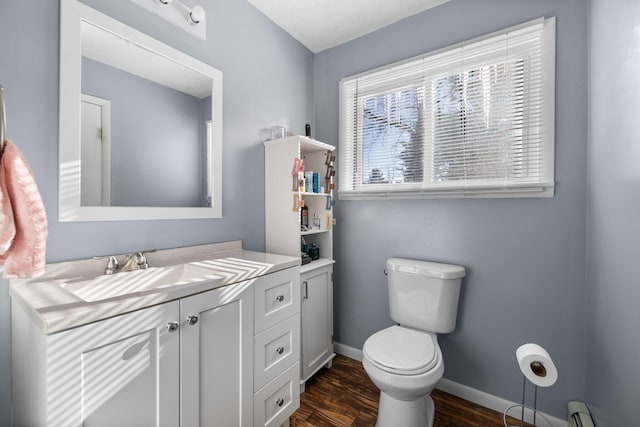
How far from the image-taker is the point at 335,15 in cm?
201

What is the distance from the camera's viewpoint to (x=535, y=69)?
5.29ft

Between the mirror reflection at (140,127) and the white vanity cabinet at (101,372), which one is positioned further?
the mirror reflection at (140,127)

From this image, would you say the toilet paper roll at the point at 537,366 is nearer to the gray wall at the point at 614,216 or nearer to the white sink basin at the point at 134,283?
the gray wall at the point at 614,216

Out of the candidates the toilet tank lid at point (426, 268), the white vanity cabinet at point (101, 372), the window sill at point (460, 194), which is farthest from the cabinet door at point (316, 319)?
the white vanity cabinet at point (101, 372)

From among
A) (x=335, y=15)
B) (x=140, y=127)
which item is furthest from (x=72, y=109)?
(x=335, y=15)

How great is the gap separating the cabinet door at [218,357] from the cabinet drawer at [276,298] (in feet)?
0.18

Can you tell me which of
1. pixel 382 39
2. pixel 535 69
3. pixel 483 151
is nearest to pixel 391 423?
pixel 483 151

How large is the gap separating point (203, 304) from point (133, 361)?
26cm

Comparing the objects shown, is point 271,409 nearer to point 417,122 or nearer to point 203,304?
point 203,304

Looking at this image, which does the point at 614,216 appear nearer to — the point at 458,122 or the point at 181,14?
the point at 458,122

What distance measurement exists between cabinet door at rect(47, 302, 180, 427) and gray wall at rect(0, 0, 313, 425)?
51 centimetres

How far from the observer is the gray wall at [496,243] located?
1.52m

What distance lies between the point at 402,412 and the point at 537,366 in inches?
26.9

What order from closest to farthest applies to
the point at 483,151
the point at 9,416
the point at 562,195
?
the point at 9,416 → the point at 562,195 → the point at 483,151
